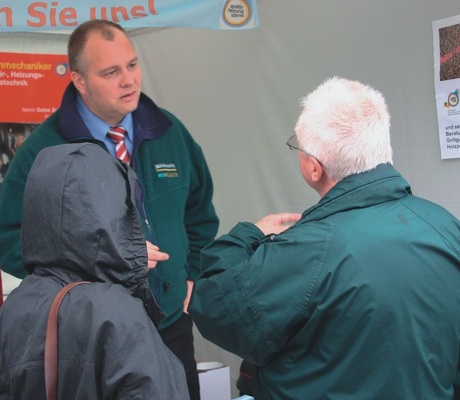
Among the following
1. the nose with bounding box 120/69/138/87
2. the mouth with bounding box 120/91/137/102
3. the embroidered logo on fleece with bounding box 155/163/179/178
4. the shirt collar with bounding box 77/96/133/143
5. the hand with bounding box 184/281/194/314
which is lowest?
the hand with bounding box 184/281/194/314

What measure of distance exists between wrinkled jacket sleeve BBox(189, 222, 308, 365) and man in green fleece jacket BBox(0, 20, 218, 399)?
2.29 feet

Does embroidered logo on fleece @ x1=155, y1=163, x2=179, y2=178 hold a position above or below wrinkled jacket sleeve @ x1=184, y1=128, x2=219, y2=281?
above

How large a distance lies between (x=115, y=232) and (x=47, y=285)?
182mm

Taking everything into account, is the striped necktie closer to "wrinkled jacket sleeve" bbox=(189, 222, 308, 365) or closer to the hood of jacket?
"wrinkled jacket sleeve" bbox=(189, 222, 308, 365)

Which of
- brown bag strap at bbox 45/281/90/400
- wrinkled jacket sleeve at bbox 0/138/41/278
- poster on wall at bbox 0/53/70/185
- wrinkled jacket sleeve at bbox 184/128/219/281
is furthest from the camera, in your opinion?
poster on wall at bbox 0/53/70/185

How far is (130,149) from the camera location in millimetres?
2588

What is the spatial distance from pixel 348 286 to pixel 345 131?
0.42 m

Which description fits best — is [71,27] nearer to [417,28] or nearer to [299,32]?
[299,32]

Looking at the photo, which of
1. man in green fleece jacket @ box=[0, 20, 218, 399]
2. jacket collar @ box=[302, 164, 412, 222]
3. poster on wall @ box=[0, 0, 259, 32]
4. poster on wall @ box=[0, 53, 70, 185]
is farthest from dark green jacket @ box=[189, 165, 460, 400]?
poster on wall @ box=[0, 53, 70, 185]

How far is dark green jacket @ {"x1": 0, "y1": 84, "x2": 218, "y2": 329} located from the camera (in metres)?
2.44

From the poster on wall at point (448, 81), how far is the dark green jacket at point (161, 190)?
105 cm

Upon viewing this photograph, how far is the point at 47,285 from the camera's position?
4.51 ft

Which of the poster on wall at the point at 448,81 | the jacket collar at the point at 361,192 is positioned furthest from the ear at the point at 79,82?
the poster on wall at the point at 448,81

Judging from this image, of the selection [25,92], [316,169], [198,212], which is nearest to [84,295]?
[316,169]
